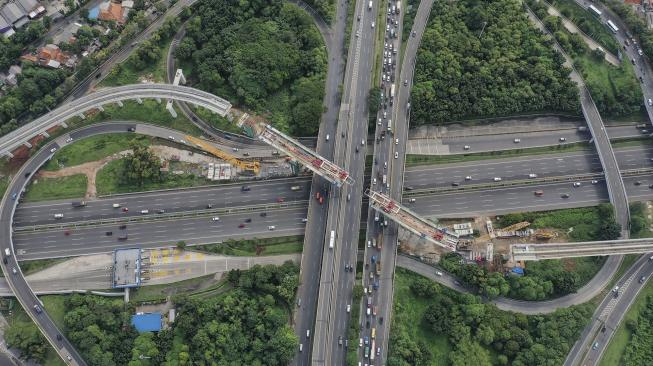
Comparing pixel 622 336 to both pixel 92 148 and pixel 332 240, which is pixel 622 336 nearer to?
pixel 332 240

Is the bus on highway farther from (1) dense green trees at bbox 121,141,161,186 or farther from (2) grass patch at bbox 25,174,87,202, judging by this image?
(2) grass patch at bbox 25,174,87,202

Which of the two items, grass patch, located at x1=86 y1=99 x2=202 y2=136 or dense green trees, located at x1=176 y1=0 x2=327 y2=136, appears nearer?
grass patch, located at x1=86 y1=99 x2=202 y2=136

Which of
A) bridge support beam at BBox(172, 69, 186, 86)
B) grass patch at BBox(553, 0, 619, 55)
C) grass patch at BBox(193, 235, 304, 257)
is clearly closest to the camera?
grass patch at BBox(193, 235, 304, 257)

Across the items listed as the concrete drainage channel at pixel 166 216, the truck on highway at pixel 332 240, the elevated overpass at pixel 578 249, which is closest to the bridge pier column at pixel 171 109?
the concrete drainage channel at pixel 166 216

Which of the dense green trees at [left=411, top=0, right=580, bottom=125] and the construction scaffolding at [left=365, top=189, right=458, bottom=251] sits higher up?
the dense green trees at [left=411, top=0, right=580, bottom=125]

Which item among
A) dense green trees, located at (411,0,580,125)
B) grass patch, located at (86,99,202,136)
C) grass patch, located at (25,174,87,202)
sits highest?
dense green trees, located at (411,0,580,125)

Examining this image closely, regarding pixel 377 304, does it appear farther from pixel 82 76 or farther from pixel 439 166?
pixel 82 76

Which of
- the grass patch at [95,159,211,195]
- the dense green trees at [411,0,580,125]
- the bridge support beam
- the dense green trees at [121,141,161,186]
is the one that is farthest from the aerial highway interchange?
the dense green trees at [411,0,580,125]

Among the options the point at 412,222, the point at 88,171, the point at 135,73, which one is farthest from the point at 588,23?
the point at 88,171
